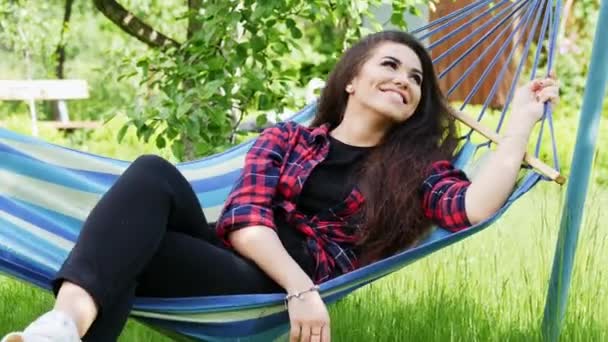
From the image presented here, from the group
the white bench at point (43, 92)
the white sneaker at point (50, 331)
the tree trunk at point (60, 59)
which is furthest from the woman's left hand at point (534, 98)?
the tree trunk at point (60, 59)

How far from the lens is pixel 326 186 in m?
2.29

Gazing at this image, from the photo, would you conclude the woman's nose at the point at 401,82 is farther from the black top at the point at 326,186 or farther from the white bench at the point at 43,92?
the white bench at the point at 43,92

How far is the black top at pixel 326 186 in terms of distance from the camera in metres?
2.21

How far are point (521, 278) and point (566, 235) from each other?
0.77 m

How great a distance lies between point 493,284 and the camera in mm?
2941

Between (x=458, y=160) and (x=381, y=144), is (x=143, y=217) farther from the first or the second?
(x=458, y=160)

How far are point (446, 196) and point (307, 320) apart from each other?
43 centimetres

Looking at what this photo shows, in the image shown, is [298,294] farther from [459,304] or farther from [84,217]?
[459,304]

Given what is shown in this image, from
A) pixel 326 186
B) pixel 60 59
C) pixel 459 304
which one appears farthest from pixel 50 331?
pixel 60 59

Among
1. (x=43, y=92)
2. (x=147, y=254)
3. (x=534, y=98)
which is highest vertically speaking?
(x=43, y=92)

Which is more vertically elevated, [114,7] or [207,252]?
[114,7]

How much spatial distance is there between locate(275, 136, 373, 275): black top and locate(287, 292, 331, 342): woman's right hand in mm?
213

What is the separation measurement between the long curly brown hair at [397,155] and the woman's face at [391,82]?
0.09 feet

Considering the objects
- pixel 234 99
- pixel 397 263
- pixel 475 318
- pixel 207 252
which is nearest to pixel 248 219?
pixel 207 252
